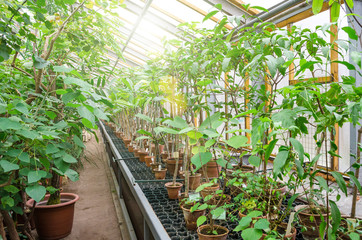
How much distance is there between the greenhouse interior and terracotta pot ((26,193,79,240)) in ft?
0.04

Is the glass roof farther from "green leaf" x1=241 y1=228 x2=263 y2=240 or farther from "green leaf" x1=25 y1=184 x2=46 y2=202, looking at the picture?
"green leaf" x1=241 y1=228 x2=263 y2=240

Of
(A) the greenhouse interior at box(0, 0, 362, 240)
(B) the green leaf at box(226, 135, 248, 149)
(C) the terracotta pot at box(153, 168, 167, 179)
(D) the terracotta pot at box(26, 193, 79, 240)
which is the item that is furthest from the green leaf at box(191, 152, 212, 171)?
(D) the terracotta pot at box(26, 193, 79, 240)

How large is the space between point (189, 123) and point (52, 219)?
152 centimetres

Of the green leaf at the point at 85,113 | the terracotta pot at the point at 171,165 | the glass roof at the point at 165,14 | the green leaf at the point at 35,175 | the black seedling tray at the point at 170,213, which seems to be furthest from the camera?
the glass roof at the point at 165,14

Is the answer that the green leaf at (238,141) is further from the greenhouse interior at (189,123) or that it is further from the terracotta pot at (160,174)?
the terracotta pot at (160,174)

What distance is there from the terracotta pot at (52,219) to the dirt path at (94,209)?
0.19 m

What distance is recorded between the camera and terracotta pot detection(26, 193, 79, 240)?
7.50 ft

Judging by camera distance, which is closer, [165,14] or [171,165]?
[171,165]

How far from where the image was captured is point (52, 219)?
231 cm

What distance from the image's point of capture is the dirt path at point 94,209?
8.64 ft

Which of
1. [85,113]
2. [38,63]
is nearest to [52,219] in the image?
[38,63]

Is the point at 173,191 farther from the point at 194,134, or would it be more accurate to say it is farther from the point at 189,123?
the point at 194,134

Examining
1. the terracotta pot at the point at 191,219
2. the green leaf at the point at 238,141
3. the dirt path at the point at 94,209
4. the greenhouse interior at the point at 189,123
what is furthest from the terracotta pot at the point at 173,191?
the green leaf at the point at 238,141

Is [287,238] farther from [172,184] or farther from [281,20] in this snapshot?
[281,20]
